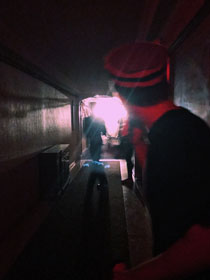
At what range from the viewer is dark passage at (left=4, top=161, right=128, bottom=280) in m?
2.25

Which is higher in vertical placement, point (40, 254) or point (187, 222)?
point (187, 222)

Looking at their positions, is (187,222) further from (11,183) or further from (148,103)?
(11,183)

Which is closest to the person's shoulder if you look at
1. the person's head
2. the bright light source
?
the person's head

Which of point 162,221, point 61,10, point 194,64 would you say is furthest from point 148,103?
point 61,10

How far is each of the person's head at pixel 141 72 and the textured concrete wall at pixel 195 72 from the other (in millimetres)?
1193

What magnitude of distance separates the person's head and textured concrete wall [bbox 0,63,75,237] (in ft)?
7.88

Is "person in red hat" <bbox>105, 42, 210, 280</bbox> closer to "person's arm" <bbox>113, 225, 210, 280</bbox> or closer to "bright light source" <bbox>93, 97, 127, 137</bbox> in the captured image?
"person's arm" <bbox>113, 225, 210, 280</bbox>

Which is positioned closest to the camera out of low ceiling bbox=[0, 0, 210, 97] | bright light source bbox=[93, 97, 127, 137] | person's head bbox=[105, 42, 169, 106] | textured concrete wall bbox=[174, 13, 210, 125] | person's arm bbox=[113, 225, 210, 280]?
person's arm bbox=[113, 225, 210, 280]

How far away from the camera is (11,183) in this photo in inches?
121

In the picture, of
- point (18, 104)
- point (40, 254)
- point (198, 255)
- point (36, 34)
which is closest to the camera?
point (198, 255)

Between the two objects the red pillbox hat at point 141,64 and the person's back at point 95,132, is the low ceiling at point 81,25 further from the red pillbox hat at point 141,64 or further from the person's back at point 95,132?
the person's back at point 95,132

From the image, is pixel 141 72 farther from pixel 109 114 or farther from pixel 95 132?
pixel 109 114

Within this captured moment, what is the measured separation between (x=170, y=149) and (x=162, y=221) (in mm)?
276

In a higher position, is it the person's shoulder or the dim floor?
the person's shoulder
